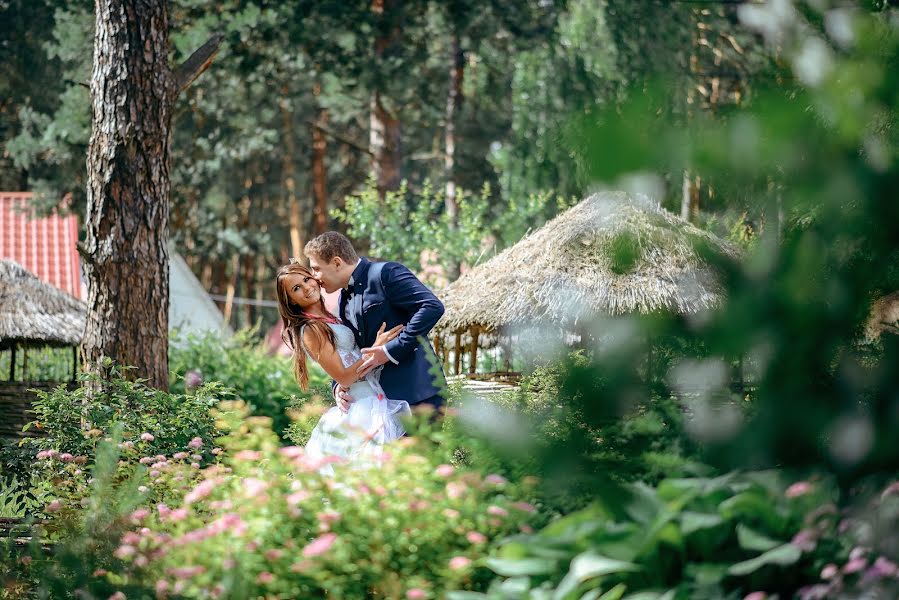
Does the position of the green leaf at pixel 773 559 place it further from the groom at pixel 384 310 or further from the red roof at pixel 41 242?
the red roof at pixel 41 242

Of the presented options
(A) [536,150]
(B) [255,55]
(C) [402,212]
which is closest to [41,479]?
(C) [402,212]

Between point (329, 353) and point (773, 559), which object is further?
point (329, 353)

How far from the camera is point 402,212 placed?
17.7 meters

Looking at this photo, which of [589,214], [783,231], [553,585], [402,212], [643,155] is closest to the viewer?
[643,155]

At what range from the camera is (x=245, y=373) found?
14.0 metres

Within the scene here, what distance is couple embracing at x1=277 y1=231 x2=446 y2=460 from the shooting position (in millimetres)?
5711

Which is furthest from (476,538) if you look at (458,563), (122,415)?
(122,415)

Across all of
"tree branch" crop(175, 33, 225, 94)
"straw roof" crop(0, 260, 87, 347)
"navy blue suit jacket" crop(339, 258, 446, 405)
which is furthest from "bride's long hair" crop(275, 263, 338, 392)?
"straw roof" crop(0, 260, 87, 347)

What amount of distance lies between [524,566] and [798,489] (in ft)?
3.20

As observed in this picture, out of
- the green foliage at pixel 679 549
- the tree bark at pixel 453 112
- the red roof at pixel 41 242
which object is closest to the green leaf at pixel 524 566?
the green foliage at pixel 679 549

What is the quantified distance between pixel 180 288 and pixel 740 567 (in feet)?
70.0

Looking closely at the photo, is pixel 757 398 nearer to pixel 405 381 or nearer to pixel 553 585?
pixel 553 585

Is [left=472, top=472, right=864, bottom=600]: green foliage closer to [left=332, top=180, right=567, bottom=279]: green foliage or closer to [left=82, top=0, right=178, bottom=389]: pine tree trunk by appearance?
[left=82, top=0, right=178, bottom=389]: pine tree trunk

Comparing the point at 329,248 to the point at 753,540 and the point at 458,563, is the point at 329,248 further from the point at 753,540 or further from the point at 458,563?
the point at 753,540
